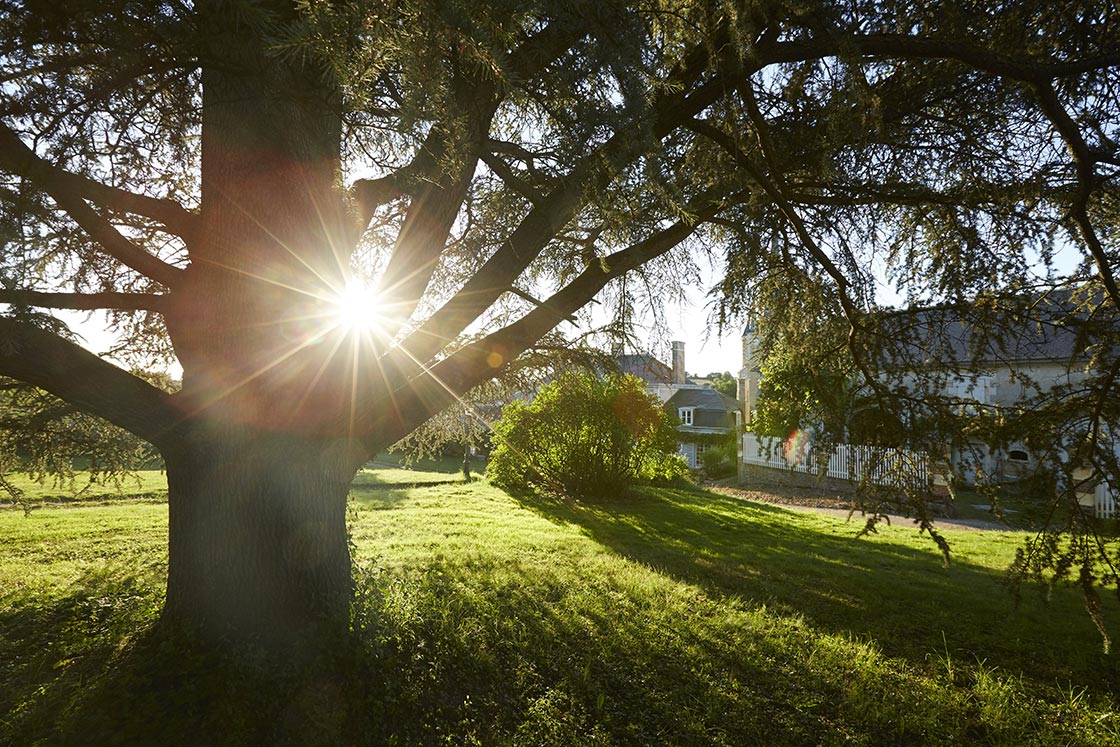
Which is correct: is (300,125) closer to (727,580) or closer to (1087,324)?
(1087,324)

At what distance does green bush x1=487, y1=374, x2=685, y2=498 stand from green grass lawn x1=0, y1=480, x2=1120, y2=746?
5.86m

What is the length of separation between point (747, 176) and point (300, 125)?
3.51 meters

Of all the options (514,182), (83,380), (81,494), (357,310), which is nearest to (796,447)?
(357,310)

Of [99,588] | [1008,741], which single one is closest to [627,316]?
[1008,741]

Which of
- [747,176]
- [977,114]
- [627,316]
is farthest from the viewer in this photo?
[627,316]

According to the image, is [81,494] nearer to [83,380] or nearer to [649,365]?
[83,380]

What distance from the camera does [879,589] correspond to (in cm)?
Answer: 645

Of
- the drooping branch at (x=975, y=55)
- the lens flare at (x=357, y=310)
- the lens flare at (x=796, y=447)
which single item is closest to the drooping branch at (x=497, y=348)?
the lens flare at (x=357, y=310)

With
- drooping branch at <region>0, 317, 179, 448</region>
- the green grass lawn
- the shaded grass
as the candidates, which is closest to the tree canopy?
drooping branch at <region>0, 317, 179, 448</region>

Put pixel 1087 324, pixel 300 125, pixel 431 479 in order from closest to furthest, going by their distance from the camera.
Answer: pixel 1087 324
pixel 300 125
pixel 431 479

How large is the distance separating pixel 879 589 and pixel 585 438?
8.04m

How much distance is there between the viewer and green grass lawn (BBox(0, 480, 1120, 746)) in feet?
10.6

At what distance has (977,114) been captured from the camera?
4.47 metres

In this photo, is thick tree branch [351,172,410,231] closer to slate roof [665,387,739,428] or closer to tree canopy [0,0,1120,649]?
tree canopy [0,0,1120,649]
